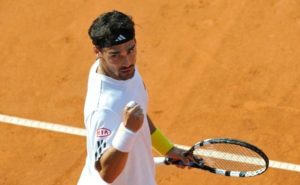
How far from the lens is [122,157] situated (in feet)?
17.0

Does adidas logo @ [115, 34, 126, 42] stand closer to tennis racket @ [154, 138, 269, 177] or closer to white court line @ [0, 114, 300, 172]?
tennis racket @ [154, 138, 269, 177]

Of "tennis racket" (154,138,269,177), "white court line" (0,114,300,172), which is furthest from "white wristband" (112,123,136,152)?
"white court line" (0,114,300,172)

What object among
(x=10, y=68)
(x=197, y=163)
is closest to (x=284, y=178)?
(x=197, y=163)

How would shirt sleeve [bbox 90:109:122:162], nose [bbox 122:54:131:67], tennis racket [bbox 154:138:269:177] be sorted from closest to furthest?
shirt sleeve [bbox 90:109:122:162]
nose [bbox 122:54:131:67]
tennis racket [bbox 154:138:269:177]

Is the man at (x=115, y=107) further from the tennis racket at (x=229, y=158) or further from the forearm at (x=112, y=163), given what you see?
the tennis racket at (x=229, y=158)

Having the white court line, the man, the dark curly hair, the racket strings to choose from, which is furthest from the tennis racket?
the white court line

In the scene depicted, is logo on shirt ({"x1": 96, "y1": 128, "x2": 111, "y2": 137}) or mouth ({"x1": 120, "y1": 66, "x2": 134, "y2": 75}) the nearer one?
logo on shirt ({"x1": 96, "y1": 128, "x2": 111, "y2": 137})

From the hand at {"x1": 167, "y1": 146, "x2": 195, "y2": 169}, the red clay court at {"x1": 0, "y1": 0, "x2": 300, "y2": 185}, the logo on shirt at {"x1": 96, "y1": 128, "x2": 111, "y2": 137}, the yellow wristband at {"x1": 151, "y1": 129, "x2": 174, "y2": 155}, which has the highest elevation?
the logo on shirt at {"x1": 96, "y1": 128, "x2": 111, "y2": 137}

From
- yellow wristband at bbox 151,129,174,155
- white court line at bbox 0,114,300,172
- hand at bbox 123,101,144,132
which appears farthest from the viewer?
white court line at bbox 0,114,300,172

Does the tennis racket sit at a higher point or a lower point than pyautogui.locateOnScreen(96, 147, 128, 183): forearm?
lower

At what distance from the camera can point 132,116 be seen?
5047 millimetres

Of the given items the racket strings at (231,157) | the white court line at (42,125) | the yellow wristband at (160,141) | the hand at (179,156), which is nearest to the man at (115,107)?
the yellow wristband at (160,141)

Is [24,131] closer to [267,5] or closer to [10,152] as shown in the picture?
[10,152]

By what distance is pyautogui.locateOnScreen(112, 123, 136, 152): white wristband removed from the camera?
5098 millimetres
